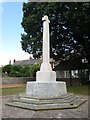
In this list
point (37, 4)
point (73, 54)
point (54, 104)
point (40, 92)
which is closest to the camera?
point (54, 104)

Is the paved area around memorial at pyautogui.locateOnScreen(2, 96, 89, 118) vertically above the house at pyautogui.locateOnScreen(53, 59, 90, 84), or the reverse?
the house at pyautogui.locateOnScreen(53, 59, 90, 84)

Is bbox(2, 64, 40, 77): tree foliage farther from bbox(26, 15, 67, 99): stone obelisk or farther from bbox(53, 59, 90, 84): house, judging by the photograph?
bbox(26, 15, 67, 99): stone obelisk

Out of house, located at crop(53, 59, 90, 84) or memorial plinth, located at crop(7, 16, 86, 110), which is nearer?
memorial plinth, located at crop(7, 16, 86, 110)

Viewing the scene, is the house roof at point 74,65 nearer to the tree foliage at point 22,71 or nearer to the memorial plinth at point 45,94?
the tree foliage at point 22,71

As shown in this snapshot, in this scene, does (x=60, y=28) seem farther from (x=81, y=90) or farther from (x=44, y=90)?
(x=44, y=90)

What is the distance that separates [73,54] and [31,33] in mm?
6592

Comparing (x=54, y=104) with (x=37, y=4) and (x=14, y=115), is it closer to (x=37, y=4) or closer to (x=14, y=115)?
(x=14, y=115)

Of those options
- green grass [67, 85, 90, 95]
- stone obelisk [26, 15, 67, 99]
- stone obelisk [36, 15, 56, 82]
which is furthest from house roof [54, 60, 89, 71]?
stone obelisk [26, 15, 67, 99]

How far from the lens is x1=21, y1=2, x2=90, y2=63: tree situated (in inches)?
914

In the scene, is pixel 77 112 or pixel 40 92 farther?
pixel 40 92

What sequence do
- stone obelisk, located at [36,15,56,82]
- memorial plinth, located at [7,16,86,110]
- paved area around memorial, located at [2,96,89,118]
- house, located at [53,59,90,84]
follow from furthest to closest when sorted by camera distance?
house, located at [53,59,90,84] < stone obelisk, located at [36,15,56,82] < memorial plinth, located at [7,16,86,110] < paved area around memorial, located at [2,96,89,118]

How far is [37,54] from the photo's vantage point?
30234 mm

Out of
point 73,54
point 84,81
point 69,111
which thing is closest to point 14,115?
point 69,111

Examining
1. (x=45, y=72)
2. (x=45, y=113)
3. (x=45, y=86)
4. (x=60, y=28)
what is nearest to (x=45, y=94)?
(x=45, y=86)
